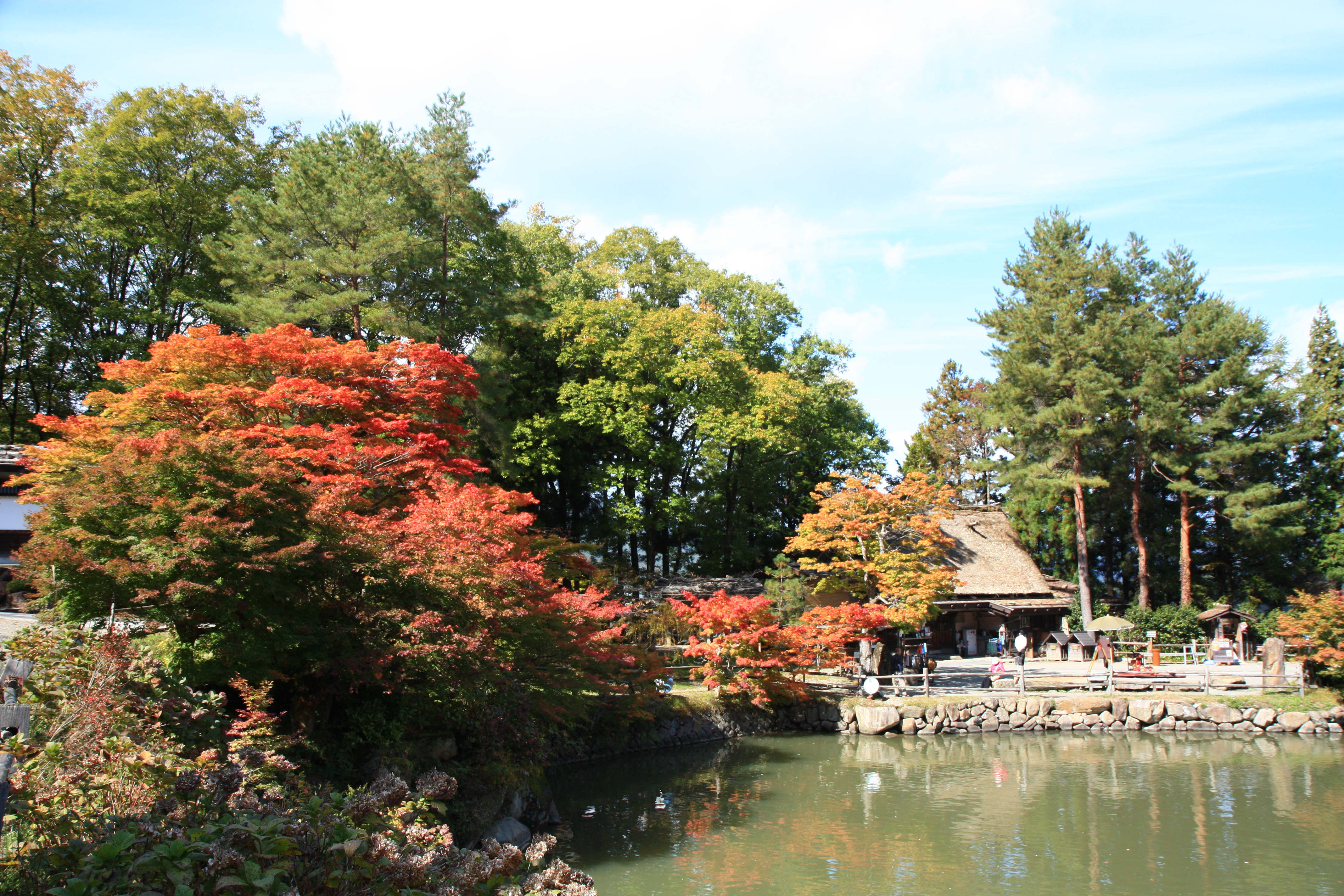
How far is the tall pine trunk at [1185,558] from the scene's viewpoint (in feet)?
95.5

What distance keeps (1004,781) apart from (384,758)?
11328mm

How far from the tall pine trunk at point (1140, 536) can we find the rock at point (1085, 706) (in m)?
10.2

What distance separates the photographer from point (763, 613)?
63.3ft

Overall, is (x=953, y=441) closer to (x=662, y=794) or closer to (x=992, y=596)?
(x=992, y=596)

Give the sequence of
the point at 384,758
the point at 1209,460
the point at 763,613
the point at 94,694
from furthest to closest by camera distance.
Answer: the point at 1209,460 < the point at 763,613 < the point at 384,758 < the point at 94,694

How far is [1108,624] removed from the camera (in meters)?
24.7

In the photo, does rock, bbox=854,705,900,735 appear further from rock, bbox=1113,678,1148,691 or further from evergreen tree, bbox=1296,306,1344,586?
evergreen tree, bbox=1296,306,1344,586

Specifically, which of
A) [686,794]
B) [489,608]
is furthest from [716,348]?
[489,608]

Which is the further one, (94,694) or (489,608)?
(489,608)

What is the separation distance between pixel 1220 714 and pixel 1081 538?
10207 mm

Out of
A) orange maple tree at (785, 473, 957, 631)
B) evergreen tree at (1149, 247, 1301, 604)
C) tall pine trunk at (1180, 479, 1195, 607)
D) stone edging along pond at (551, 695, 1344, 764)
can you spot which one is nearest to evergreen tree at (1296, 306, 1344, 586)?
evergreen tree at (1149, 247, 1301, 604)

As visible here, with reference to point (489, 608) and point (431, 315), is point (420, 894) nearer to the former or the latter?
point (489, 608)

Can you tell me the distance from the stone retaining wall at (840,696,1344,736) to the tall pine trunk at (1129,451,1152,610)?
934 centimetres

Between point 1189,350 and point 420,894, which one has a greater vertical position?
point 1189,350
